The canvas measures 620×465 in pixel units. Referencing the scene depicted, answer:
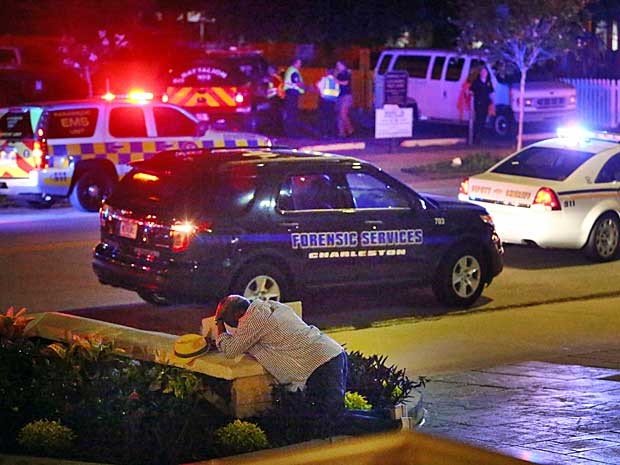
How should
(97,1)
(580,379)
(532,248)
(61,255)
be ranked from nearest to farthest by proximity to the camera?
1. (580,379)
2. (61,255)
3. (532,248)
4. (97,1)

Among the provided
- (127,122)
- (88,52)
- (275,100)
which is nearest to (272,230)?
(127,122)

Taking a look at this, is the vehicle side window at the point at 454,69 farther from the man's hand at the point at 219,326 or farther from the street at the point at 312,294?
the man's hand at the point at 219,326

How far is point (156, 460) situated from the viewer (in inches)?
273

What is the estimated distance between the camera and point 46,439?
7113mm

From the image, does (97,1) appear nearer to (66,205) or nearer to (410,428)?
(66,205)

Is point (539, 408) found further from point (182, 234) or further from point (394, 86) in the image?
point (394, 86)

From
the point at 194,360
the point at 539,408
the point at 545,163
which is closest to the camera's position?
the point at 194,360

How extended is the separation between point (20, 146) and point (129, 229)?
7.85m

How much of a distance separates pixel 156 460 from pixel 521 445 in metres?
2.27

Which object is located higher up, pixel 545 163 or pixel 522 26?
pixel 522 26

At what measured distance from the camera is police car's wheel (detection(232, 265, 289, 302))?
11859mm

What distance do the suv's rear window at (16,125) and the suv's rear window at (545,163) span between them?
6.95m

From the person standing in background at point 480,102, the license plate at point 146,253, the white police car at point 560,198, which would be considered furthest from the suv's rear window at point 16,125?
the person standing in background at point 480,102

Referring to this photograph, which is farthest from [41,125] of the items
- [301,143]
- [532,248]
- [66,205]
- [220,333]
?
[220,333]
